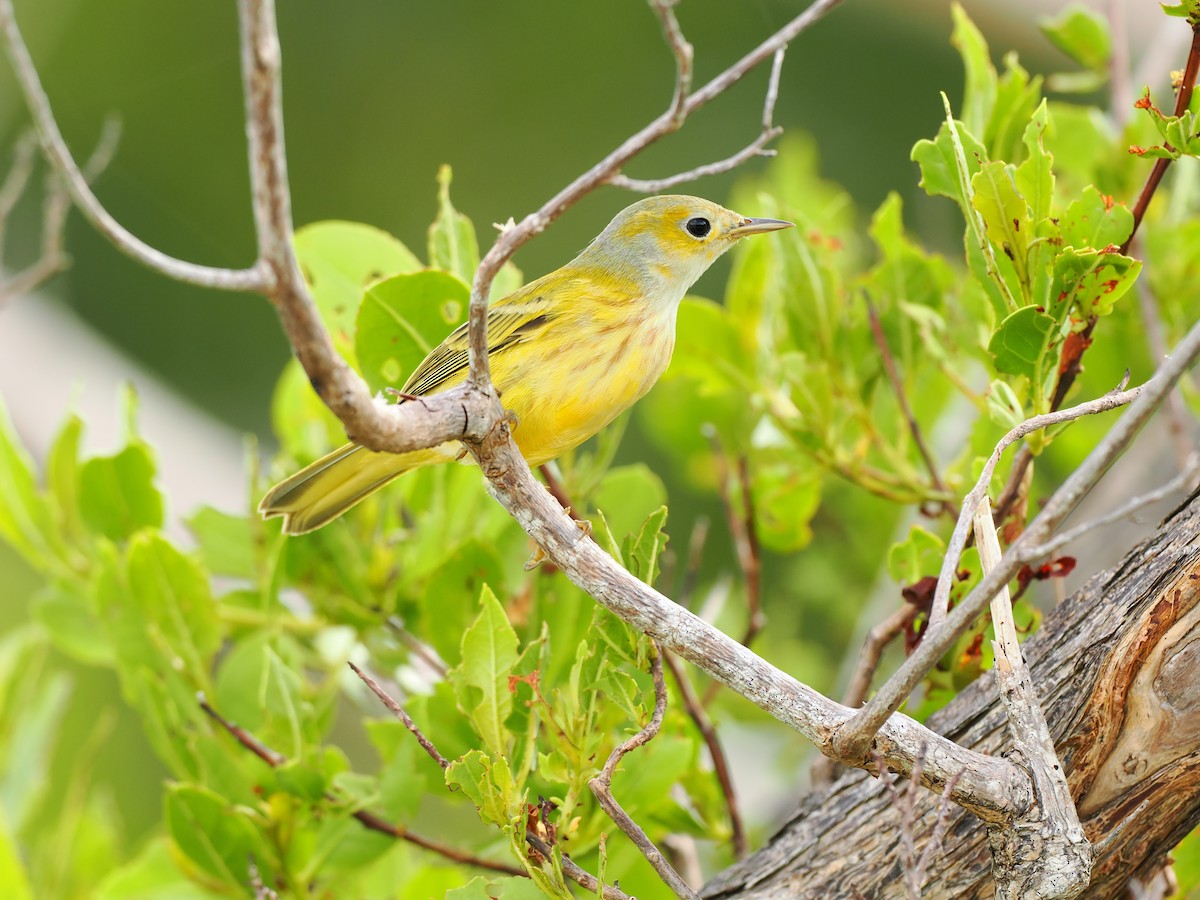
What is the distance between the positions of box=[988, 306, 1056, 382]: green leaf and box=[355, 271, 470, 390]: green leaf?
36.5 inches

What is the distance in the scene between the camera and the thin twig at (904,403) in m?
2.46

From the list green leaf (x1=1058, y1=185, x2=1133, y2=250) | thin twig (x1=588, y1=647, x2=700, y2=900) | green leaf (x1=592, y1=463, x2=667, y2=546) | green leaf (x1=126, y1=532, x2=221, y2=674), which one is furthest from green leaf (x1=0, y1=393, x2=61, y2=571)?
green leaf (x1=1058, y1=185, x2=1133, y2=250)

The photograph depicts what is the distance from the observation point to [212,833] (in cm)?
228

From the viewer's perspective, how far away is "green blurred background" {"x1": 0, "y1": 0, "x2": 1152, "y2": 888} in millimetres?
8125

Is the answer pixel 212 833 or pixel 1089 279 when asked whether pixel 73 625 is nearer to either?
pixel 212 833

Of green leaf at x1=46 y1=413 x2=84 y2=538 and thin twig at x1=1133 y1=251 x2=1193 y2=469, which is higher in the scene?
green leaf at x1=46 y1=413 x2=84 y2=538

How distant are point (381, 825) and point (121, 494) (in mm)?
990

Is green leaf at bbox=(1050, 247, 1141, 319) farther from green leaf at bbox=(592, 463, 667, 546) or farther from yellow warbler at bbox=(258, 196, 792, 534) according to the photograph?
green leaf at bbox=(592, 463, 667, 546)

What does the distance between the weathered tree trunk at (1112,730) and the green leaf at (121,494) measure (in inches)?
65.1

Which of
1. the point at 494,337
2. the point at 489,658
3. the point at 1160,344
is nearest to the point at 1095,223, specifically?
the point at 1160,344

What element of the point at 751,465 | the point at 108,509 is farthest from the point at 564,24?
the point at 108,509

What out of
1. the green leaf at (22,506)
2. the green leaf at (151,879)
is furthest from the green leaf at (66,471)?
the green leaf at (151,879)

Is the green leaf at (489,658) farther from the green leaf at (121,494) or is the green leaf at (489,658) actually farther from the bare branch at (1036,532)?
the green leaf at (121,494)

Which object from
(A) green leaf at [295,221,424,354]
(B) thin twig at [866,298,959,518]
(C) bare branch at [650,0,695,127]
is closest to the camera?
(C) bare branch at [650,0,695,127]
